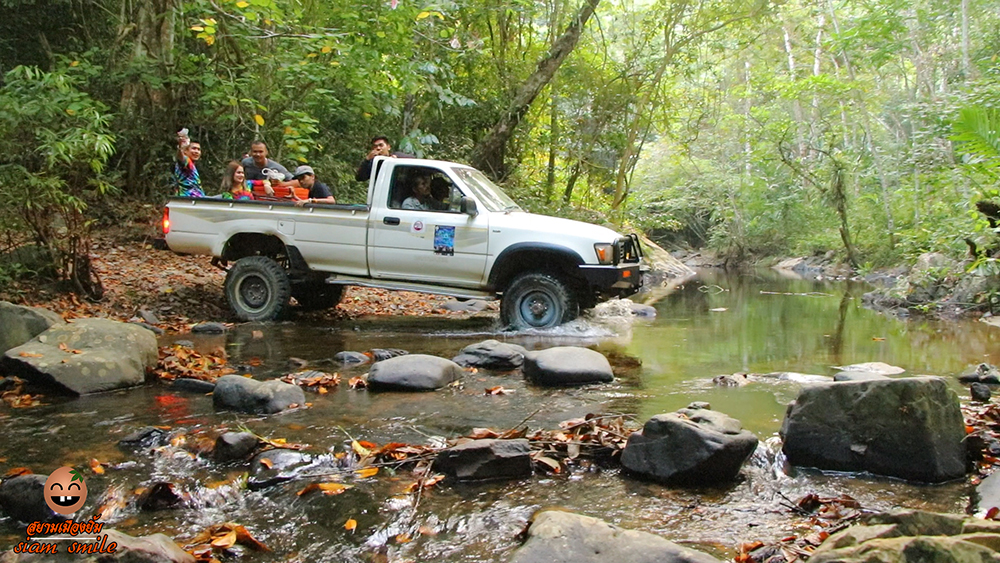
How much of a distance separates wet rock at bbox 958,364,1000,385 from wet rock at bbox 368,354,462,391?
430 centimetres

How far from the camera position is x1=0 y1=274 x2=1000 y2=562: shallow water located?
3156 mm

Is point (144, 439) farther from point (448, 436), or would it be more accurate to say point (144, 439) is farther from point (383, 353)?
point (383, 353)

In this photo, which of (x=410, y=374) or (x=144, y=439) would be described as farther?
(x=410, y=374)

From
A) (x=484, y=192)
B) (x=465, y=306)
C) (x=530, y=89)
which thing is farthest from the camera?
(x=530, y=89)

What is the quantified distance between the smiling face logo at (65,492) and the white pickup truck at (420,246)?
5399 mm

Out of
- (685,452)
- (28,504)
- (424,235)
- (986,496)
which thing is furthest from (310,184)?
(986,496)

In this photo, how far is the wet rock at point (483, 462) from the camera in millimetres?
3721

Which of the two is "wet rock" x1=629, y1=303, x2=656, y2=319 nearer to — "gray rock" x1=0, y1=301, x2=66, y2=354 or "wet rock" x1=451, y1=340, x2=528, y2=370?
"wet rock" x1=451, y1=340, x2=528, y2=370

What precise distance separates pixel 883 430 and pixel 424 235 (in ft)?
18.5

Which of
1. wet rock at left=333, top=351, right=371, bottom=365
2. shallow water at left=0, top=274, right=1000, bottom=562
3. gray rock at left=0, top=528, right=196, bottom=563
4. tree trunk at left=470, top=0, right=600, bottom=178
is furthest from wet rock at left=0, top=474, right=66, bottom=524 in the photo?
tree trunk at left=470, top=0, right=600, bottom=178

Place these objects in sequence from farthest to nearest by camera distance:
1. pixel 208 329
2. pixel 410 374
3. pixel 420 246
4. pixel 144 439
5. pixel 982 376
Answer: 1. pixel 420 246
2. pixel 208 329
3. pixel 982 376
4. pixel 410 374
5. pixel 144 439

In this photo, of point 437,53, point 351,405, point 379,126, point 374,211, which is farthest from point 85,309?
point 437,53

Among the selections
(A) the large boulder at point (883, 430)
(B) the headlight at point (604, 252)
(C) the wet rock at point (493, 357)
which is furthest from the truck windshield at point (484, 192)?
(A) the large boulder at point (883, 430)

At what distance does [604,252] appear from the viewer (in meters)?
8.10
